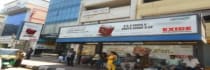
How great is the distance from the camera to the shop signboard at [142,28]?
12625mm

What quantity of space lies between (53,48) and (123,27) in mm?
26764

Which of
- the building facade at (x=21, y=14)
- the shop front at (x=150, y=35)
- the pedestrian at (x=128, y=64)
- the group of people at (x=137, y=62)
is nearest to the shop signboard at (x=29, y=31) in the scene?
the shop front at (x=150, y=35)

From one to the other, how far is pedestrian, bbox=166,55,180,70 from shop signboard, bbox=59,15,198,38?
2482mm

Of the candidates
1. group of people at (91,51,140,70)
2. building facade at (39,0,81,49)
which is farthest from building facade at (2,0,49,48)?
group of people at (91,51,140,70)

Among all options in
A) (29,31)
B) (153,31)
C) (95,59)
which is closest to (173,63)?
(153,31)

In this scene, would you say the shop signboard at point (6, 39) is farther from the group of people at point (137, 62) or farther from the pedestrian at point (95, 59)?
the group of people at point (137, 62)

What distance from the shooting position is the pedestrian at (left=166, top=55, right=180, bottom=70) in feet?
47.5

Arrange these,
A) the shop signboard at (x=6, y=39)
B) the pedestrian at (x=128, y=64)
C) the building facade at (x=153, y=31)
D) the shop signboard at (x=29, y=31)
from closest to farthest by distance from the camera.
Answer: the building facade at (x=153, y=31)
the pedestrian at (x=128, y=64)
the shop signboard at (x=29, y=31)
the shop signboard at (x=6, y=39)

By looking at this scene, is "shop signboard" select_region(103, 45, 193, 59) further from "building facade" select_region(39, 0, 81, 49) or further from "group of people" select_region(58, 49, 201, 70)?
"building facade" select_region(39, 0, 81, 49)

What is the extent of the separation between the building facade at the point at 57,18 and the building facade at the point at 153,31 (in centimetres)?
1338

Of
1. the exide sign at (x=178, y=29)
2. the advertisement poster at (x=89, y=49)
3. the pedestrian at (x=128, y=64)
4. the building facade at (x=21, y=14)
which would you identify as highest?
the building facade at (x=21, y=14)

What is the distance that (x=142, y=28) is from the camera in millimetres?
14578

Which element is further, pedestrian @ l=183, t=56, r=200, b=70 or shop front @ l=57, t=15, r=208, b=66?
pedestrian @ l=183, t=56, r=200, b=70

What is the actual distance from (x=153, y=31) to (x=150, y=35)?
320mm
